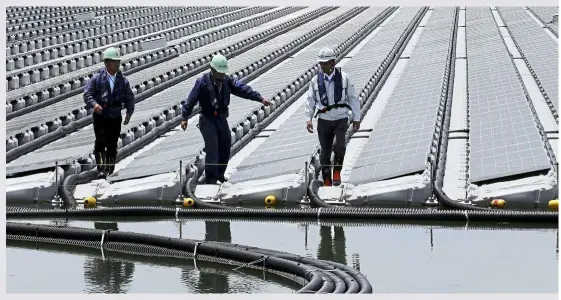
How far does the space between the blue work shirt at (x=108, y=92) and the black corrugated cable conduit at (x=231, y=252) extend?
3.33 m

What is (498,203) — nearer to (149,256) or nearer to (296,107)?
(149,256)

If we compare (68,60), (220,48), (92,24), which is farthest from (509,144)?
(92,24)

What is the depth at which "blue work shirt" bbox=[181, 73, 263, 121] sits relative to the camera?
1334cm

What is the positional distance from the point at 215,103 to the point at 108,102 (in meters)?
1.39

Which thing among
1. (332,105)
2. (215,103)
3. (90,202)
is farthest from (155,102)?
(90,202)

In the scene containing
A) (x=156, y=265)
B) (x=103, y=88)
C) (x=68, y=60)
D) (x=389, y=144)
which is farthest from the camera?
(x=68, y=60)

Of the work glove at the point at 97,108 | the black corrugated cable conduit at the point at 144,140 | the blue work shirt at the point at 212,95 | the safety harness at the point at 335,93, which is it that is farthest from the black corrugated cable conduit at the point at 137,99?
the safety harness at the point at 335,93

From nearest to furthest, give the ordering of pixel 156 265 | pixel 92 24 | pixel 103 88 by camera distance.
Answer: pixel 156 265 < pixel 103 88 < pixel 92 24

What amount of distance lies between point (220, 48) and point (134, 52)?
2135 mm

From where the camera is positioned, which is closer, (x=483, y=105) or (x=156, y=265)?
(x=156, y=265)

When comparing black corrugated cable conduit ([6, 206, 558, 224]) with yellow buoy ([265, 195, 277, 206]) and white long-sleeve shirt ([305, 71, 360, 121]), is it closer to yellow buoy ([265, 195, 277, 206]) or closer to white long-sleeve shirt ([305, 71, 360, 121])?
yellow buoy ([265, 195, 277, 206])

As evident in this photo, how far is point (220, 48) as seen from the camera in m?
33.2

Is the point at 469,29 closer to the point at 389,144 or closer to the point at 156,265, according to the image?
the point at 389,144

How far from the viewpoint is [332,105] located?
13.1m
